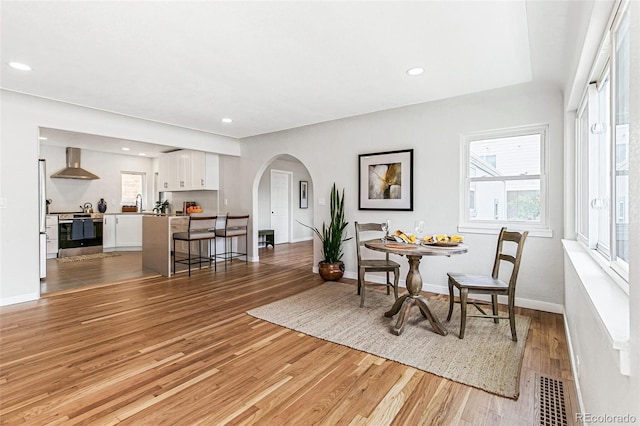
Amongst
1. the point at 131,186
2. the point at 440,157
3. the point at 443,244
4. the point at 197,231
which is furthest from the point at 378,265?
the point at 131,186

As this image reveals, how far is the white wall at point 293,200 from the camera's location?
855cm

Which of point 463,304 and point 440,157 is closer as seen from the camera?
point 463,304

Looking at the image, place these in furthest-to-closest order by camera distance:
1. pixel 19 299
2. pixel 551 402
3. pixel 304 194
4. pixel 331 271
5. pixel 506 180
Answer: pixel 304 194 < pixel 331 271 < pixel 19 299 < pixel 506 180 < pixel 551 402

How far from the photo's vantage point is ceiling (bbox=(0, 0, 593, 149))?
209 cm

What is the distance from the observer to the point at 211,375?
86.7 inches

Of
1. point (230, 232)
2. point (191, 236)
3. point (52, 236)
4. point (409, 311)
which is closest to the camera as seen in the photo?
point (409, 311)

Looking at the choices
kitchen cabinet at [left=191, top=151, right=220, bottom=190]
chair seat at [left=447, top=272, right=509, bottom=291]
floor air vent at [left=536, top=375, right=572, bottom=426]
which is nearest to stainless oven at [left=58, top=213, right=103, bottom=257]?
kitchen cabinet at [left=191, top=151, right=220, bottom=190]

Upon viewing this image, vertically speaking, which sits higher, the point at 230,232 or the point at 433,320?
the point at 230,232

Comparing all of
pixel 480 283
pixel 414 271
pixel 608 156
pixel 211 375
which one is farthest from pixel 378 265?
pixel 608 156

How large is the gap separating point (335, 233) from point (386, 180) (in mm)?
1089

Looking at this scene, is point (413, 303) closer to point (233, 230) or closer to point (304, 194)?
point (233, 230)

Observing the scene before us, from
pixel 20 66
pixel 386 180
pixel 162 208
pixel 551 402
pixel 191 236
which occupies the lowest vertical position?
pixel 551 402

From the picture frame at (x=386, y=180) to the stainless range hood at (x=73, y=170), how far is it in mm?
6565

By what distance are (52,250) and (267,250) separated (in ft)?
14.6
